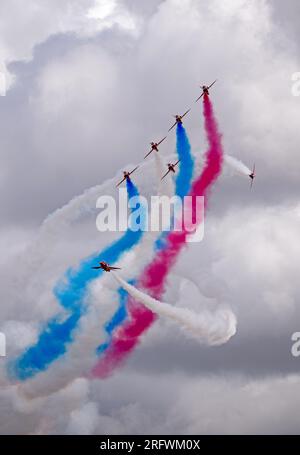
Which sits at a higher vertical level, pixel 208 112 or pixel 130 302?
pixel 208 112

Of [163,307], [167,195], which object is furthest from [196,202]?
[163,307]

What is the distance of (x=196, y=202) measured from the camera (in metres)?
152

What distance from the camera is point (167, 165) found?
15600 centimetres
